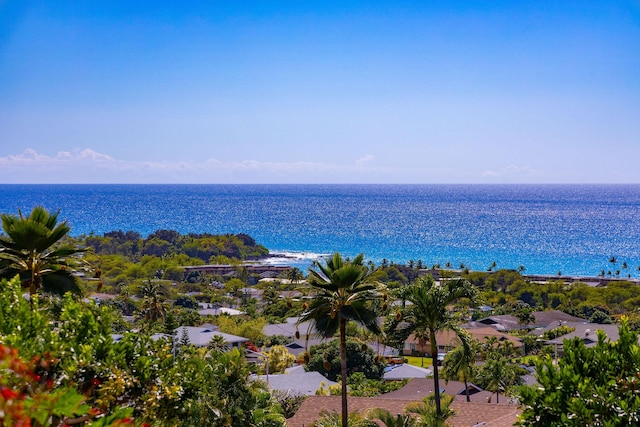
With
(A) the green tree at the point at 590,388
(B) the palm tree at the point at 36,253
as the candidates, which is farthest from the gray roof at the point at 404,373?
(A) the green tree at the point at 590,388

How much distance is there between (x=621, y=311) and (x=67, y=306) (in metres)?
68.3

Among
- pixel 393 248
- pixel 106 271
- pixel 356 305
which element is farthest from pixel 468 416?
pixel 393 248

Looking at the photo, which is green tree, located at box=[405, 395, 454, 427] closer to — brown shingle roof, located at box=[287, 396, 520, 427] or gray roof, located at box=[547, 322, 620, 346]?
brown shingle roof, located at box=[287, 396, 520, 427]

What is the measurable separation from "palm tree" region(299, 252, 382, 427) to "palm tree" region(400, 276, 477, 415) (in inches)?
104

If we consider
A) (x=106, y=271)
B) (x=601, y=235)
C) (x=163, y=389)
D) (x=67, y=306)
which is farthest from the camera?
(x=601, y=235)

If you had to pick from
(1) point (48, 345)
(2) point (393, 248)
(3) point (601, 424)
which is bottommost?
(2) point (393, 248)

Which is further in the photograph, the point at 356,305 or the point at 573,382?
the point at 356,305

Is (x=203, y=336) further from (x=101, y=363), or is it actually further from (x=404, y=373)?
(x=101, y=363)

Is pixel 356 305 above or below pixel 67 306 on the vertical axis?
below

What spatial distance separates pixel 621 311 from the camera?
66.9 m

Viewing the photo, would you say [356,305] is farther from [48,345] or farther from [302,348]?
[302,348]

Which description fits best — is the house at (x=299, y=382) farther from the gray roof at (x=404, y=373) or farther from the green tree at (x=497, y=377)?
the green tree at (x=497, y=377)

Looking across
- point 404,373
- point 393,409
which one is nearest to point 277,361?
point 404,373

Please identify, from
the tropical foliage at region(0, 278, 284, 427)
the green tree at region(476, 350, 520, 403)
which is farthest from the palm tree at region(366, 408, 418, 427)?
the green tree at region(476, 350, 520, 403)
